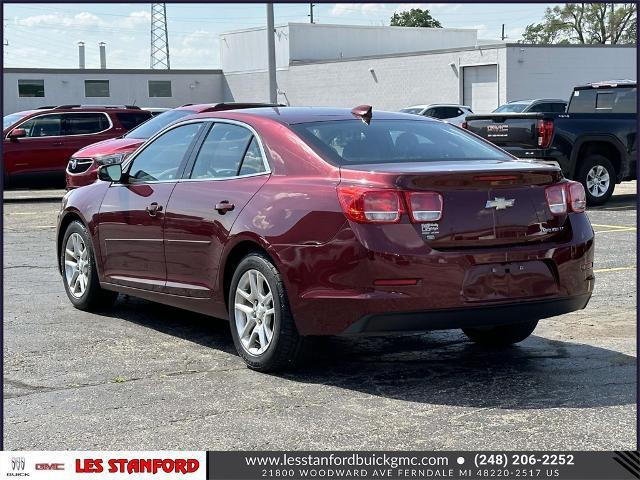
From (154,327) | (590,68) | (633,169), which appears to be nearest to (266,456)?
(154,327)

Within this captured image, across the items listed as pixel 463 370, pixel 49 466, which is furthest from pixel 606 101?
pixel 49 466

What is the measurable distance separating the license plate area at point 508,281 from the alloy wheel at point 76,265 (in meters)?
3.61

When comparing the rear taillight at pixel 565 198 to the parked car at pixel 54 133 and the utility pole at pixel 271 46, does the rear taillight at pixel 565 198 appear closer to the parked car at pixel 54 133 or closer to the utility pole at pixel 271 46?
the parked car at pixel 54 133

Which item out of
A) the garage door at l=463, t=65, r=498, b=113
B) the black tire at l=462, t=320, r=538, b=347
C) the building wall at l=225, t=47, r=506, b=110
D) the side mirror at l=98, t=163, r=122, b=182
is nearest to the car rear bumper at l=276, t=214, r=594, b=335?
the black tire at l=462, t=320, r=538, b=347

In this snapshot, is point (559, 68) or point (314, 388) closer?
point (314, 388)

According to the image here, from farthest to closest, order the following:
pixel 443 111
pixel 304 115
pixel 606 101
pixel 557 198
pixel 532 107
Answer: pixel 443 111 < pixel 532 107 < pixel 606 101 < pixel 304 115 < pixel 557 198

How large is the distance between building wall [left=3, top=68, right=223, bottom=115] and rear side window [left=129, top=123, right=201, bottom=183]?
4791 centimetres

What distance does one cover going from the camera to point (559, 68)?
150ft

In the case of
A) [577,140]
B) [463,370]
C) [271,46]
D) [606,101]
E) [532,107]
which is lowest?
[463,370]

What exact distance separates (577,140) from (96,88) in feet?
144

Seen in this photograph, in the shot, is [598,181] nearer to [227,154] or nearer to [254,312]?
[227,154]

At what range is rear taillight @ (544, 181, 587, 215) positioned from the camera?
6.06 metres

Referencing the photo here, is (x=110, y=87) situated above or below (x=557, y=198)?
below

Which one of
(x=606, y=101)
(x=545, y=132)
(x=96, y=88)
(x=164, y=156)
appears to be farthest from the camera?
(x=96, y=88)
